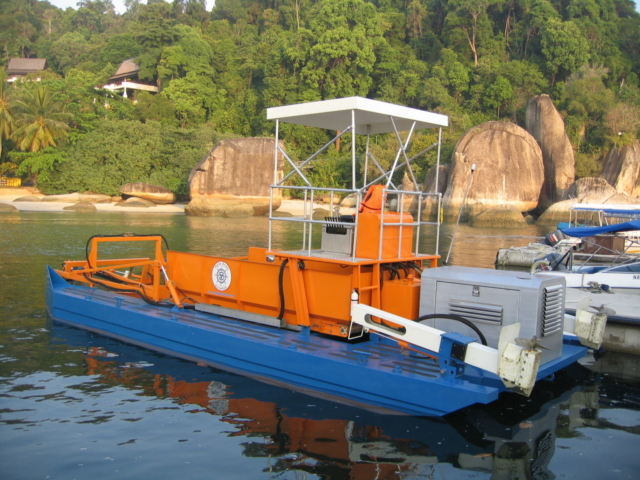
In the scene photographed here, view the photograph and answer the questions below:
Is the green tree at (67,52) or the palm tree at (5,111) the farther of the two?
the green tree at (67,52)

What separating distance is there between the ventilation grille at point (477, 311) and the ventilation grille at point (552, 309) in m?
0.50

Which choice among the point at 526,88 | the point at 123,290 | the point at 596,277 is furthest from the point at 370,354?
the point at 526,88

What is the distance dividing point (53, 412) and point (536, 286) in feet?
18.3

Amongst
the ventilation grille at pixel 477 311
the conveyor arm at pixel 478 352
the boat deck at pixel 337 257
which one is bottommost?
the conveyor arm at pixel 478 352

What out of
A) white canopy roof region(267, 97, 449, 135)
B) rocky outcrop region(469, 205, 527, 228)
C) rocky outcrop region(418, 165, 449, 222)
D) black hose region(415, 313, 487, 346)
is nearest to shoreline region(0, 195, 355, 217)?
rocky outcrop region(418, 165, 449, 222)

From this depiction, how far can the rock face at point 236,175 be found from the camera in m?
47.2

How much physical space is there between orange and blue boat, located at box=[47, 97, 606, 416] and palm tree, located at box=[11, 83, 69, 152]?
4861cm

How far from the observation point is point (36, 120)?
174 feet

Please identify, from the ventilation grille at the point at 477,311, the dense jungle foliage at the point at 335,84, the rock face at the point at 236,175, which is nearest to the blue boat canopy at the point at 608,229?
the ventilation grille at the point at 477,311

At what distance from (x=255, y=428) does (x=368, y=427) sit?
121 centimetres

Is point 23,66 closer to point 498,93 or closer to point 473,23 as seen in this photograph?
point 473,23

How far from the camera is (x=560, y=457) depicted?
5.79 m

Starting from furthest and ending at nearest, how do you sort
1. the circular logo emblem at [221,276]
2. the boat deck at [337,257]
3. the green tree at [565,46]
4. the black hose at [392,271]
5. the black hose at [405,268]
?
the green tree at [565,46], the circular logo emblem at [221,276], the black hose at [405,268], the black hose at [392,271], the boat deck at [337,257]

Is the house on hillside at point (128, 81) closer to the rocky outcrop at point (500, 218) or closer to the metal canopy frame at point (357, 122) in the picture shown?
the rocky outcrop at point (500, 218)
